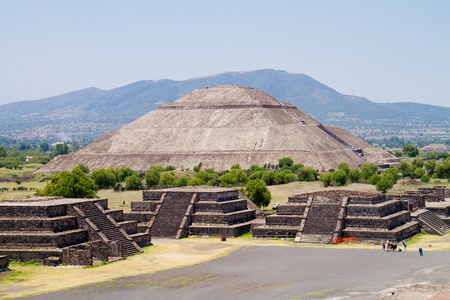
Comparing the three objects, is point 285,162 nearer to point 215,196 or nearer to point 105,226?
point 215,196

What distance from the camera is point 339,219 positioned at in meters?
55.7

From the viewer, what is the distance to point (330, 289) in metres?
37.7

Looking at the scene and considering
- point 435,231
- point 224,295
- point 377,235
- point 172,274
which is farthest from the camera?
point 435,231

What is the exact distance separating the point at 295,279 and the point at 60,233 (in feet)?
55.1

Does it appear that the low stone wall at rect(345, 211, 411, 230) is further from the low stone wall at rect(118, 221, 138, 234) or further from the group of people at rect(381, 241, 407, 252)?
the low stone wall at rect(118, 221, 138, 234)

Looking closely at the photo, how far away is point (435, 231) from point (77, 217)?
31.1m

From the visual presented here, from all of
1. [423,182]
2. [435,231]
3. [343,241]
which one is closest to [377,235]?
[343,241]

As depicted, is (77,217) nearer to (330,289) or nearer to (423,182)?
(330,289)

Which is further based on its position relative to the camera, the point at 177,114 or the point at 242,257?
the point at 177,114

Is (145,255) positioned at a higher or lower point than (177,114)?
lower

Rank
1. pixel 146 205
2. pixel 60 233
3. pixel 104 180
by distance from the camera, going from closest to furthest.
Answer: pixel 60 233 < pixel 146 205 < pixel 104 180

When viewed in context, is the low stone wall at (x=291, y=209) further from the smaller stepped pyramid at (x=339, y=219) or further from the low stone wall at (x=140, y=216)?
the low stone wall at (x=140, y=216)

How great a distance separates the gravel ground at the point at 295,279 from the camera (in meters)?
36.9

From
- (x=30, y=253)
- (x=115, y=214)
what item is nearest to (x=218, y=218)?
(x=115, y=214)
